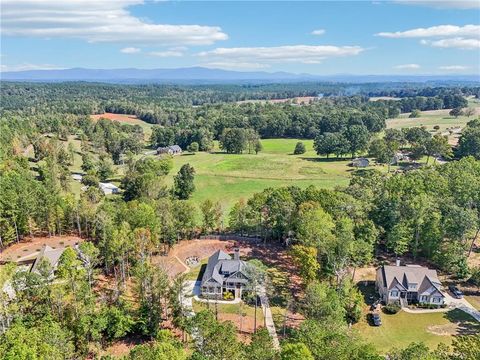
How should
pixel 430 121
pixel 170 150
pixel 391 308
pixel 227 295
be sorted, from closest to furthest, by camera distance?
pixel 391 308 < pixel 227 295 < pixel 170 150 < pixel 430 121

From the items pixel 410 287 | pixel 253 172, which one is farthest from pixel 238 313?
pixel 253 172

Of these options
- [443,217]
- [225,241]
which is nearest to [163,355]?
[225,241]

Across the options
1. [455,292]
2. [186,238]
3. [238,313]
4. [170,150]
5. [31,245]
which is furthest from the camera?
[170,150]

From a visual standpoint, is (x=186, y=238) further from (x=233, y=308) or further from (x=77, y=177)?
(x=77, y=177)

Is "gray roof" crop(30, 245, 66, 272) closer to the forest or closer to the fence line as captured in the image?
the forest

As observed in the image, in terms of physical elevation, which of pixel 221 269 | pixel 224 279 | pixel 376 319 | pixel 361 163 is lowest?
pixel 376 319

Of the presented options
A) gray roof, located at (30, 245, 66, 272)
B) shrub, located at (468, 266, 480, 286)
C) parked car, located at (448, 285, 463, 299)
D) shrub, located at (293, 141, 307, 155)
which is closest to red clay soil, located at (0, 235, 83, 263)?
gray roof, located at (30, 245, 66, 272)

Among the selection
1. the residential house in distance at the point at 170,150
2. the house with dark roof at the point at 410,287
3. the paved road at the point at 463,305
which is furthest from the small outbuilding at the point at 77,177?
the paved road at the point at 463,305
